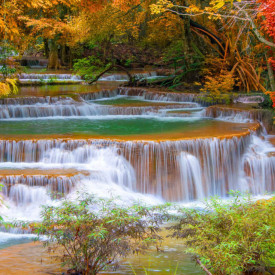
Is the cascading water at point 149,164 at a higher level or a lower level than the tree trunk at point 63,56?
lower

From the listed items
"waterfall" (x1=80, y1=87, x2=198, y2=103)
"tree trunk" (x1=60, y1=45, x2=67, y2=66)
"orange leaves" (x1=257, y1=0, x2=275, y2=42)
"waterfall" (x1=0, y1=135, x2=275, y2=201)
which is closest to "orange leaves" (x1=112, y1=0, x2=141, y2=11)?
"waterfall" (x1=80, y1=87, x2=198, y2=103)

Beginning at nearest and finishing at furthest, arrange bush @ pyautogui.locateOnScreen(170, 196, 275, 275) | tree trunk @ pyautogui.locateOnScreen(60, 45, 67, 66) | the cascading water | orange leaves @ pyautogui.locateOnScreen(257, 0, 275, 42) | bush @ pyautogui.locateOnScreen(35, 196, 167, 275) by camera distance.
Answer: bush @ pyautogui.locateOnScreen(170, 196, 275, 275) → bush @ pyautogui.locateOnScreen(35, 196, 167, 275) → orange leaves @ pyautogui.locateOnScreen(257, 0, 275, 42) → the cascading water → tree trunk @ pyautogui.locateOnScreen(60, 45, 67, 66)

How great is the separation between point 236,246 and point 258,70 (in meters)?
13.0

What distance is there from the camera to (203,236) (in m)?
5.18

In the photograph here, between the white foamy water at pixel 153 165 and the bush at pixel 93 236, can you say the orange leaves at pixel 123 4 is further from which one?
the bush at pixel 93 236

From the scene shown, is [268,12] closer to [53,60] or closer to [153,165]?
[153,165]

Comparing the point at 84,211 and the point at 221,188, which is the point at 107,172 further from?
the point at 84,211

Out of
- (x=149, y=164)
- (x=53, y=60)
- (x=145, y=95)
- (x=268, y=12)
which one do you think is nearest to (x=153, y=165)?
(x=149, y=164)

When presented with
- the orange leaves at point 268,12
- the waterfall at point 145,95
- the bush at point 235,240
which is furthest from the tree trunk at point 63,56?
the bush at point 235,240

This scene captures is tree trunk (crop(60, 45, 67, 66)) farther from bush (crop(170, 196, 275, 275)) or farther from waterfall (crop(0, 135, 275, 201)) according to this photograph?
bush (crop(170, 196, 275, 275))

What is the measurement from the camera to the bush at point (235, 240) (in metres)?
4.67

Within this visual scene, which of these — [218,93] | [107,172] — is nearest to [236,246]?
[107,172]

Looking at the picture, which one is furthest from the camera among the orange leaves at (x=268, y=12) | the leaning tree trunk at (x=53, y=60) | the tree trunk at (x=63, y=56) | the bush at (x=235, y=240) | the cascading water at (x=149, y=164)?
the tree trunk at (x=63, y=56)

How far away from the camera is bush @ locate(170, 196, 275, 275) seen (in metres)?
4.67
